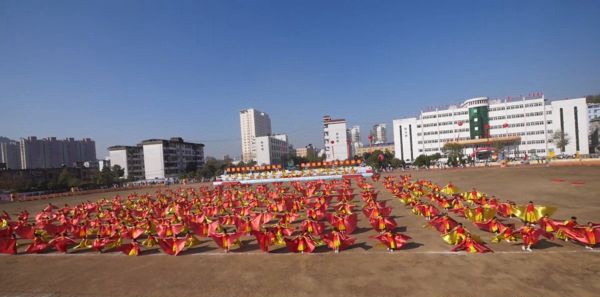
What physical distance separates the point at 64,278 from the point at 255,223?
248 inches

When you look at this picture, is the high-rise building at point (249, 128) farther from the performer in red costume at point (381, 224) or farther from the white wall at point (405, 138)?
the performer in red costume at point (381, 224)

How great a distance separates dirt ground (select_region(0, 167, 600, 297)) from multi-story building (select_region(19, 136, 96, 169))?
105 m

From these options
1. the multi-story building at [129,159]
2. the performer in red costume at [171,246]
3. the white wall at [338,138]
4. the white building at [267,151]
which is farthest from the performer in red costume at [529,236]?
the white building at [267,151]

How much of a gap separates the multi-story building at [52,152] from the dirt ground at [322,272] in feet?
344

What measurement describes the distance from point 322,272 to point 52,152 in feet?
436

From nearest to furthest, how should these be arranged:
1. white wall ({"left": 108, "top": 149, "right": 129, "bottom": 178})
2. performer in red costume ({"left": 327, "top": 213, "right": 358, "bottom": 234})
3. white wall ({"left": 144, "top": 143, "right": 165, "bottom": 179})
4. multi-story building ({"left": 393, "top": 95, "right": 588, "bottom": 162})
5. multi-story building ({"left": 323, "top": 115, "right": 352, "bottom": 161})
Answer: performer in red costume ({"left": 327, "top": 213, "right": 358, "bottom": 234}), multi-story building ({"left": 393, "top": 95, "right": 588, "bottom": 162}), white wall ({"left": 144, "top": 143, "right": 165, "bottom": 179}), white wall ({"left": 108, "top": 149, "right": 129, "bottom": 178}), multi-story building ({"left": 323, "top": 115, "right": 352, "bottom": 161})

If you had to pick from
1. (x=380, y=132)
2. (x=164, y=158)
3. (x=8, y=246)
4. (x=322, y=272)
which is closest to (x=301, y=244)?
(x=322, y=272)

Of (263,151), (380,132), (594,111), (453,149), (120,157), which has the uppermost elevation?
(380,132)

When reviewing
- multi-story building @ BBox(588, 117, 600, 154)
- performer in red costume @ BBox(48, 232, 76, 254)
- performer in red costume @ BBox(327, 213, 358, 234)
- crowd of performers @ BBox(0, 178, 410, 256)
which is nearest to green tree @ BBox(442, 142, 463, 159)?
multi-story building @ BBox(588, 117, 600, 154)

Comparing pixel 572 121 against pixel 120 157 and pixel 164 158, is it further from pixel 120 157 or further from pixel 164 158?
pixel 120 157

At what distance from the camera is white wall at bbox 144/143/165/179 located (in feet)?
246

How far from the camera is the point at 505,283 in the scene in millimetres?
6648

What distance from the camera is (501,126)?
67.4 metres

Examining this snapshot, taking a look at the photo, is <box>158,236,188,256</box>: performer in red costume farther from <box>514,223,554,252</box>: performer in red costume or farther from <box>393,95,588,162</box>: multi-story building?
<box>393,95,588,162</box>: multi-story building
